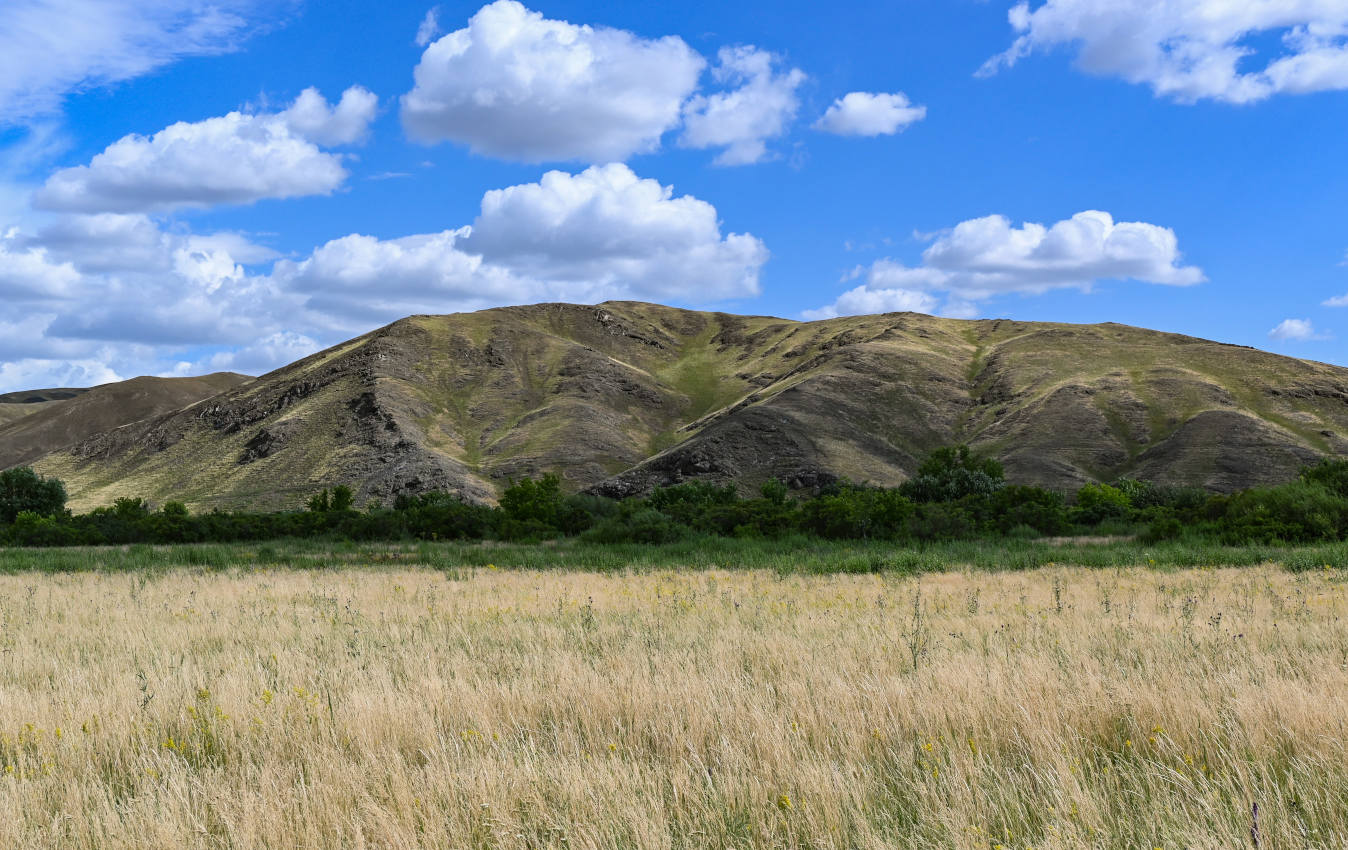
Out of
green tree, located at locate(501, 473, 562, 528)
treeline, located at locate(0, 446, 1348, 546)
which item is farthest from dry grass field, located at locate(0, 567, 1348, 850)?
green tree, located at locate(501, 473, 562, 528)

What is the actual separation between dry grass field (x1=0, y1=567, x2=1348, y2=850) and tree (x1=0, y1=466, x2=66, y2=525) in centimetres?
7877

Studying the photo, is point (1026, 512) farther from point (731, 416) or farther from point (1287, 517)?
point (731, 416)

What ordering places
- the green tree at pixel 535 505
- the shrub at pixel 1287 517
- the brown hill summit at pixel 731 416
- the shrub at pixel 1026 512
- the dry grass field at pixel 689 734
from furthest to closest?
the brown hill summit at pixel 731 416 < the green tree at pixel 535 505 < the shrub at pixel 1026 512 < the shrub at pixel 1287 517 < the dry grass field at pixel 689 734

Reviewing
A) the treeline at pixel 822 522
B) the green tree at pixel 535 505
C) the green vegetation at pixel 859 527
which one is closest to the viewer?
the green vegetation at pixel 859 527

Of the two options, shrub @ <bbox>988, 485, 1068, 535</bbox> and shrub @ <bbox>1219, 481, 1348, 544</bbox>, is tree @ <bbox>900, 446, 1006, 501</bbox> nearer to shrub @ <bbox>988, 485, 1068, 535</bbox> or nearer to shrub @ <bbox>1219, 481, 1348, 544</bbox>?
shrub @ <bbox>988, 485, 1068, 535</bbox>

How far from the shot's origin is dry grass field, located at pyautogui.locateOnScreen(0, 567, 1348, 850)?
4547 mm

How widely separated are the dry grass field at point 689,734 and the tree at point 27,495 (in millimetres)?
78771

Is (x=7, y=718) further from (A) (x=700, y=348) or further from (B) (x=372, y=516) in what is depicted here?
(A) (x=700, y=348)

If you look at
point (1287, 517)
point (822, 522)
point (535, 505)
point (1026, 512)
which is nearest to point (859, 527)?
point (822, 522)

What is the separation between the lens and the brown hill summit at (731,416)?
93.6 m

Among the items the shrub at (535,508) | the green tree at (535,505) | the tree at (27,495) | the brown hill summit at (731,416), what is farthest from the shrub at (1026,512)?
the tree at (27,495)

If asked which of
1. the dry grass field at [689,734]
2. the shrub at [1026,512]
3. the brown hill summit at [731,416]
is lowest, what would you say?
the dry grass field at [689,734]

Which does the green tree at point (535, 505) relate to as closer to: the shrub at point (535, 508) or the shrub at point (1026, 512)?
the shrub at point (535, 508)

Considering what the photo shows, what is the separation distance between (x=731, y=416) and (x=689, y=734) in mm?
101409
